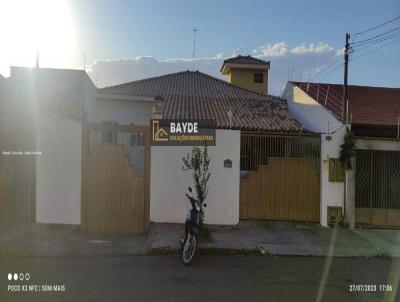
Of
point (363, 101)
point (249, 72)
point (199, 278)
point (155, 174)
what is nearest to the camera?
point (199, 278)

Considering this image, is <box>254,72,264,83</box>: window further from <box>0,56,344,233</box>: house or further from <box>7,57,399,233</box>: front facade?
<box>0,56,344,233</box>: house

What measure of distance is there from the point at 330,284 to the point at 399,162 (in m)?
6.40

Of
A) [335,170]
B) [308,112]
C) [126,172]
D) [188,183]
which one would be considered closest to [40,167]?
[126,172]

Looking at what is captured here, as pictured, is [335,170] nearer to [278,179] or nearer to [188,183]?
[278,179]

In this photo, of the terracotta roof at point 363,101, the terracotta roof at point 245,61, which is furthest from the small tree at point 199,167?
the terracotta roof at point 245,61

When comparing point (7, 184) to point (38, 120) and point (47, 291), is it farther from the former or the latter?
point (47, 291)

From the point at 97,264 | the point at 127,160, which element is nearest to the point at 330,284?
the point at 97,264

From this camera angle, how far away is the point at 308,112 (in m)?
16.0

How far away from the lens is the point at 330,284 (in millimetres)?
6219

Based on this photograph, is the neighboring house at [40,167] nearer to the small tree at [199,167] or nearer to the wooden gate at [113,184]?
the wooden gate at [113,184]

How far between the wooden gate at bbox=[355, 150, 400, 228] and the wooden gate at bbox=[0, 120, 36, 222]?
8894mm

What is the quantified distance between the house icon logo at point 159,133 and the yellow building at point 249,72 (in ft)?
52.7

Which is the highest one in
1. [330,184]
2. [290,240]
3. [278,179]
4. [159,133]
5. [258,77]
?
[258,77]

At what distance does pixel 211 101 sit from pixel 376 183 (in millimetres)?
10628
